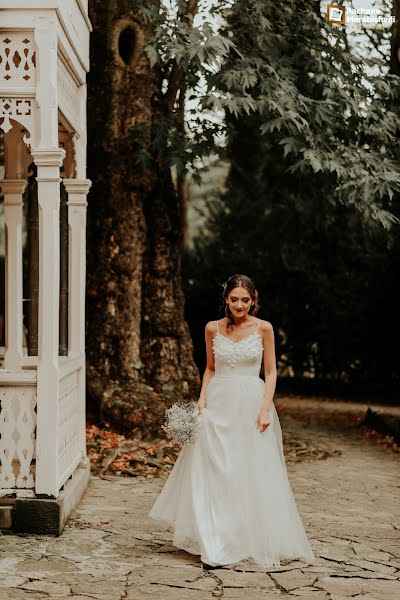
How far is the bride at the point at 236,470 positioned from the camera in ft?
21.4

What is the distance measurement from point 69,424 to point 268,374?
2465 mm

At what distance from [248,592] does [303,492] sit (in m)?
3.91

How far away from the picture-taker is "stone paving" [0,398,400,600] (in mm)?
5918

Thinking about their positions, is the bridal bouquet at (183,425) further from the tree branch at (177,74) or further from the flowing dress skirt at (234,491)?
the tree branch at (177,74)

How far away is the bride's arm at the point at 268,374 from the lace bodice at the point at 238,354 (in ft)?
0.17

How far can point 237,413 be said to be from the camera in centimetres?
675

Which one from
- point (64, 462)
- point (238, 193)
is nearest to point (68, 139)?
point (64, 462)

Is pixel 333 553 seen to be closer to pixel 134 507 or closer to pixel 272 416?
pixel 272 416

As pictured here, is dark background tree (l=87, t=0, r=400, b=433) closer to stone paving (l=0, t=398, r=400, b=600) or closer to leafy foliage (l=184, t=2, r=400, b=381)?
leafy foliage (l=184, t=2, r=400, b=381)

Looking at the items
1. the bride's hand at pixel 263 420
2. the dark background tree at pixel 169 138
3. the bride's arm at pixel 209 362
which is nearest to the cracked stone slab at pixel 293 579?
the bride's hand at pixel 263 420

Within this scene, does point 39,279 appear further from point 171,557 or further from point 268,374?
point 171,557

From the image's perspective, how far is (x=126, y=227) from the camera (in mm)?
12742

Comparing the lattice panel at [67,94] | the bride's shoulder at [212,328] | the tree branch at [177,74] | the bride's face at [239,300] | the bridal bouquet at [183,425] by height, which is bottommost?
the bridal bouquet at [183,425]

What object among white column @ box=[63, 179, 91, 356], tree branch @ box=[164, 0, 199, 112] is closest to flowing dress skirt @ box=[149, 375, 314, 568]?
white column @ box=[63, 179, 91, 356]
